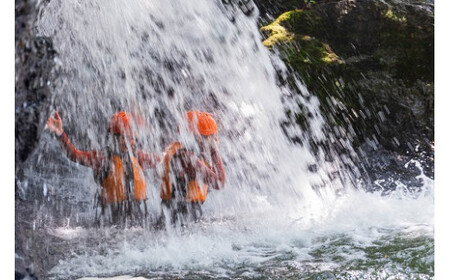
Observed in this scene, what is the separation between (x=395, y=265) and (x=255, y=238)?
1.80 metres

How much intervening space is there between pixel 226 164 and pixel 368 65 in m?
3.69

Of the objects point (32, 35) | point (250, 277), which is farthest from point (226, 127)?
point (32, 35)

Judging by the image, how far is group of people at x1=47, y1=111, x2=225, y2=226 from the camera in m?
6.41

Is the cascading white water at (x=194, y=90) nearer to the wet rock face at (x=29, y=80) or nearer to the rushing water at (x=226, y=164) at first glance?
the rushing water at (x=226, y=164)

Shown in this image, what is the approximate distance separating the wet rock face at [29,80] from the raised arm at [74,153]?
2019 millimetres

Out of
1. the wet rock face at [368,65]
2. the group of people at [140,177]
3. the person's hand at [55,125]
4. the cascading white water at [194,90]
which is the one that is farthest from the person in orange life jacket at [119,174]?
the wet rock face at [368,65]

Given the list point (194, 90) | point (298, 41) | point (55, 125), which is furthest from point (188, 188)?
point (298, 41)

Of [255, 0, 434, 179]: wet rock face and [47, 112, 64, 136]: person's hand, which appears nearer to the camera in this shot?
[47, 112, 64, 136]: person's hand

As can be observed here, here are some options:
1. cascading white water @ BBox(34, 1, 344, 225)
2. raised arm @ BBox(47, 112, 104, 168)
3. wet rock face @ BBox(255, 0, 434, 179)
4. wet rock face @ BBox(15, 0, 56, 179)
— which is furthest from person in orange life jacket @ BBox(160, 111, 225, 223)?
wet rock face @ BBox(255, 0, 434, 179)

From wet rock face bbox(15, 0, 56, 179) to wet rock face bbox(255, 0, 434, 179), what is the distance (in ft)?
22.7

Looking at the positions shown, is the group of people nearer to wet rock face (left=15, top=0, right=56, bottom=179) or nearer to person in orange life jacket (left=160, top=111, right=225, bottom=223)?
person in orange life jacket (left=160, top=111, right=225, bottom=223)

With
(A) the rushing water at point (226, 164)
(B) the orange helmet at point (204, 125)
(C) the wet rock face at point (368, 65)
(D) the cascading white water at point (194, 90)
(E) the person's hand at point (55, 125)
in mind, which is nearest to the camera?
(A) the rushing water at point (226, 164)

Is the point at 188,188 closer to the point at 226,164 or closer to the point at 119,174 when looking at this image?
the point at 119,174

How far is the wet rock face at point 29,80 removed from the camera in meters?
3.46
